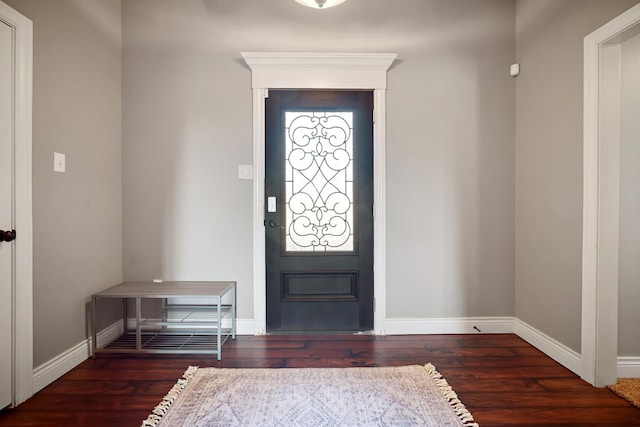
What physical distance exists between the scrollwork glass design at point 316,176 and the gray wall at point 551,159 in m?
1.37

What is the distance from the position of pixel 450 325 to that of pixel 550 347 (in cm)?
69

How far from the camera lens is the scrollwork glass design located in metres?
2.87

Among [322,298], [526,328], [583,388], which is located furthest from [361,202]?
[583,388]

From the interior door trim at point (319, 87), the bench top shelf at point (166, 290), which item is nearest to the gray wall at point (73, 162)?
the bench top shelf at point (166, 290)

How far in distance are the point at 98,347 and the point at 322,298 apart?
168cm

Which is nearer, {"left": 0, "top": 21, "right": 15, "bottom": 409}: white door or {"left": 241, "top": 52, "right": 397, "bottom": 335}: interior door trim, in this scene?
{"left": 0, "top": 21, "right": 15, "bottom": 409}: white door

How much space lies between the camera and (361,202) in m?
2.88

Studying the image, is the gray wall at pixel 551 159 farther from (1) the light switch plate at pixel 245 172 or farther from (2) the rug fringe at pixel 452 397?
(1) the light switch plate at pixel 245 172

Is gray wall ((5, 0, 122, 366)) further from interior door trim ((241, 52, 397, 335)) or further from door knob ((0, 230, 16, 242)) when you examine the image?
interior door trim ((241, 52, 397, 335))

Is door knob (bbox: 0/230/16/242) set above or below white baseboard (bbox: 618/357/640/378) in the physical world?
above

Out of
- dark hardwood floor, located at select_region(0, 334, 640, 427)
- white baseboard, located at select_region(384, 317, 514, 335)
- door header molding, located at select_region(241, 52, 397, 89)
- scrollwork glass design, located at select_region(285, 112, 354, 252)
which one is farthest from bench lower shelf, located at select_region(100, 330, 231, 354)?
door header molding, located at select_region(241, 52, 397, 89)

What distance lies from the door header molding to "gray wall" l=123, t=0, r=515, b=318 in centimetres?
12

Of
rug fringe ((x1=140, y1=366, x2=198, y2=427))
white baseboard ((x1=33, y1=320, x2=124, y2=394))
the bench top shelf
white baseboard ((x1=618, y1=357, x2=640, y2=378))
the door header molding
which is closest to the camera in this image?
rug fringe ((x1=140, y1=366, x2=198, y2=427))

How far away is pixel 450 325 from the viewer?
2.86m
